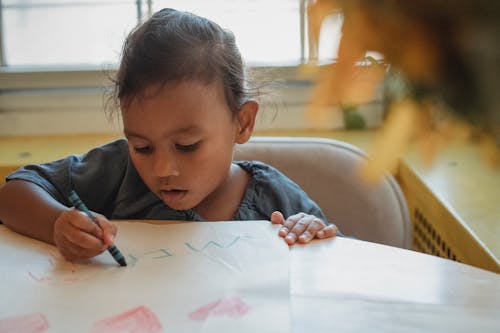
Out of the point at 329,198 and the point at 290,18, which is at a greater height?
the point at 290,18

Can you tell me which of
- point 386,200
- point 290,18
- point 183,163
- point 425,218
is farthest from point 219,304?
point 290,18

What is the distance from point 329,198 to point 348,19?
2.76ft

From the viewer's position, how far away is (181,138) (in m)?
0.84

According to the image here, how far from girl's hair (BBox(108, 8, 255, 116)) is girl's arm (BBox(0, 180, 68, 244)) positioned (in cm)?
16

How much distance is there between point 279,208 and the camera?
99cm

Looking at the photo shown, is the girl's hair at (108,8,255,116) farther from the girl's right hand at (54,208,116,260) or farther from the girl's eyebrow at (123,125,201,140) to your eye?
the girl's right hand at (54,208,116,260)

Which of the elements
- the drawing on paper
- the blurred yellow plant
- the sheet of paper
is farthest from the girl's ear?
the blurred yellow plant

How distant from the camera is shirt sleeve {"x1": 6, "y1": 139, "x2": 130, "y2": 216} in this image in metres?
0.94

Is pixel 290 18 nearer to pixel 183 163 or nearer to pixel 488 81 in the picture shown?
pixel 183 163

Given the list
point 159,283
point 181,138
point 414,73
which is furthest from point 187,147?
point 414,73

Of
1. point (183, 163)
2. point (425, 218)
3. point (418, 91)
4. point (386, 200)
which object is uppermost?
point (418, 91)

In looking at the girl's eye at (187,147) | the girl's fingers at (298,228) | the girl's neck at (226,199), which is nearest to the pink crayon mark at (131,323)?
the girl's fingers at (298,228)

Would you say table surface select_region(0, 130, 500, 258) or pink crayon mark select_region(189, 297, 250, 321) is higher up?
pink crayon mark select_region(189, 297, 250, 321)

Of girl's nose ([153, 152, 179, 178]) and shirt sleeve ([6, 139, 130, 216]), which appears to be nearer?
girl's nose ([153, 152, 179, 178])
